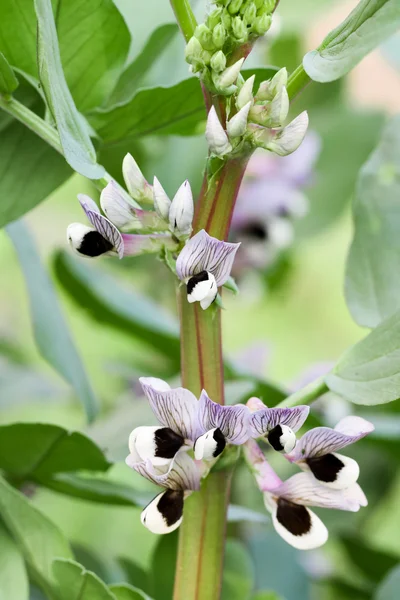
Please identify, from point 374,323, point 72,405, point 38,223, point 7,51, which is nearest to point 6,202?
point 7,51

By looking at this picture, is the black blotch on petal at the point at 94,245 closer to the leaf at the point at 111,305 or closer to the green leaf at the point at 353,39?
the green leaf at the point at 353,39

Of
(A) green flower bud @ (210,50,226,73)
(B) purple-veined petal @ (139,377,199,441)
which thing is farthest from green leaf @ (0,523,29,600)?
(A) green flower bud @ (210,50,226,73)

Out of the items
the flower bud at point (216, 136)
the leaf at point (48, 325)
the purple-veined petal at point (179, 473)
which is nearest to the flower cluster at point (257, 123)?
the flower bud at point (216, 136)

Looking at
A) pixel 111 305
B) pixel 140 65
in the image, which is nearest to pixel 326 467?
pixel 140 65

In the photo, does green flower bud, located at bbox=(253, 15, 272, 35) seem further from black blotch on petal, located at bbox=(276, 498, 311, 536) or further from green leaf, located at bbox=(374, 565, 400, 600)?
green leaf, located at bbox=(374, 565, 400, 600)

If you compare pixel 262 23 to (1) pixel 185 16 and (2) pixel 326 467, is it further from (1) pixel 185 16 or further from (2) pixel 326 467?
(2) pixel 326 467

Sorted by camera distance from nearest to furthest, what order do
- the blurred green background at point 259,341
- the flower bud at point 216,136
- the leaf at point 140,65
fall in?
the flower bud at point 216,136, the leaf at point 140,65, the blurred green background at point 259,341

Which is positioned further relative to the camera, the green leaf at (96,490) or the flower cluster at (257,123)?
the green leaf at (96,490)

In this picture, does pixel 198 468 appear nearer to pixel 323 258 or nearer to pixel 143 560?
pixel 143 560
